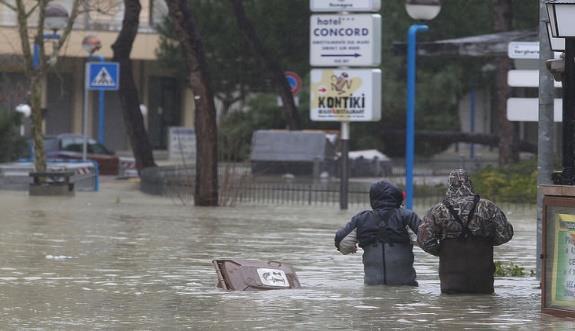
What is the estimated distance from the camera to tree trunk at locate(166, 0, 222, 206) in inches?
1135

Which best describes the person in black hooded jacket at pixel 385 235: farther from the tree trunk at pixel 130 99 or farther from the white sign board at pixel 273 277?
the tree trunk at pixel 130 99

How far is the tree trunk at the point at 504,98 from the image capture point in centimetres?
3641

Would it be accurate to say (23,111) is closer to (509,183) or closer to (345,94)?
(509,183)

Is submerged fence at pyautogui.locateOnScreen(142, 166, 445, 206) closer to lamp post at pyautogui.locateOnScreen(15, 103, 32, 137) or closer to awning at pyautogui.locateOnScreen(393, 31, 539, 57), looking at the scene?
awning at pyautogui.locateOnScreen(393, 31, 539, 57)

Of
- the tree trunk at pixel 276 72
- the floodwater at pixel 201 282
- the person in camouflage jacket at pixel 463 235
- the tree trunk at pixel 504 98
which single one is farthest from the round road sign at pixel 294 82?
the person in camouflage jacket at pixel 463 235

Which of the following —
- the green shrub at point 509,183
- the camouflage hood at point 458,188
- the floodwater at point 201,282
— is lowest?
the floodwater at point 201,282

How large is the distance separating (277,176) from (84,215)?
13.5m

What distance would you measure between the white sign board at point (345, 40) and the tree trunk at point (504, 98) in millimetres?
Result: 9441

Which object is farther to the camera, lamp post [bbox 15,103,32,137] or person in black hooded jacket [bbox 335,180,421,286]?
lamp post [bbox 15,103,32,137]

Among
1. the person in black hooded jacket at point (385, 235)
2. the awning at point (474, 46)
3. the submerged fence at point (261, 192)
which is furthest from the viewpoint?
the awning at point (474, 46)

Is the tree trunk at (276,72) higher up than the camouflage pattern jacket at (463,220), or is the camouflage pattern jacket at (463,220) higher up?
the tree trunk at (276,72)

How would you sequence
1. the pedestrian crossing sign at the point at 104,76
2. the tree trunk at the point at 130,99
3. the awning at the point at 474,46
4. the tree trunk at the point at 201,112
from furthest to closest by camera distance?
1. the tree trunk at the point at 130,99
2. the pedestrian crossing sign at the point at 104,76
3. the awning at the point at 474,46
4. the tree trunk at the point at 201,112

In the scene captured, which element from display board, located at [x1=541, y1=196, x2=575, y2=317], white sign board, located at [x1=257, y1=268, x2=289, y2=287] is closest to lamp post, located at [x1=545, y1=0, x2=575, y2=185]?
display board, located at [x1=541, y1=196, x2=575, y2=317]

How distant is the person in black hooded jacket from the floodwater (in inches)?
7.4
